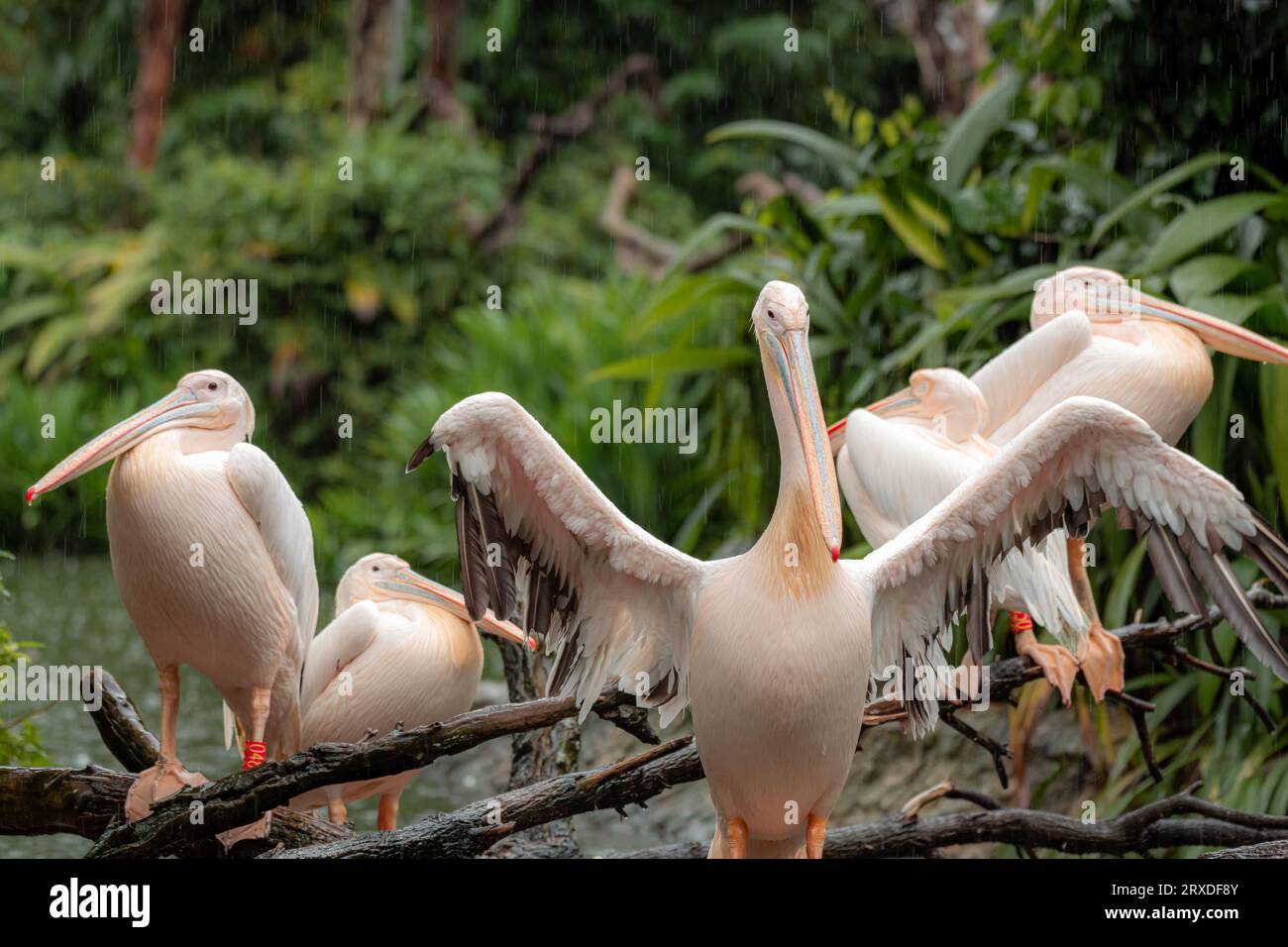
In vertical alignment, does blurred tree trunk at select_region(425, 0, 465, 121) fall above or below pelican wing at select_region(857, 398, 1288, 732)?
above

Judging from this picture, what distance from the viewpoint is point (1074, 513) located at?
2.46 metres

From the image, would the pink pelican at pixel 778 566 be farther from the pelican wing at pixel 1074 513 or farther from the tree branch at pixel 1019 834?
the tree branch at pixel 1019 834

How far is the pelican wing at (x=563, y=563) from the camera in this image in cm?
224

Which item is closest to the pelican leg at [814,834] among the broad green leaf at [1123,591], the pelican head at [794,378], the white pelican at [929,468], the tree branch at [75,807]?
the pelican head at [794,378]

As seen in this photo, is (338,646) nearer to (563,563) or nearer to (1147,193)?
(563,563)

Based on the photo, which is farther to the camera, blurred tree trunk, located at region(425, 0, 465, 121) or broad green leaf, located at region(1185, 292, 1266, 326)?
blurred tree trunk, located at region(425, 0, 465, 121)

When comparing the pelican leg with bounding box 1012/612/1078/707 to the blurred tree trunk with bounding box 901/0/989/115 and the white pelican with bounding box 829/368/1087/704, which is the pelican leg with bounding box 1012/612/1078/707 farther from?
the blurred tree trunk with bounding box 901/0/989/115

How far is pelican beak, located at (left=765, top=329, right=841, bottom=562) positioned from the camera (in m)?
2.18

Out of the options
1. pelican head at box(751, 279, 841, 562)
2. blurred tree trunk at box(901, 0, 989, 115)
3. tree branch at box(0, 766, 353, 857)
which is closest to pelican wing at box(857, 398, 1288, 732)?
pelican head at box(751, 279, 841, 562)

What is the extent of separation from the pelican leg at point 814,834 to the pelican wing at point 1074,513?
1.22 feet

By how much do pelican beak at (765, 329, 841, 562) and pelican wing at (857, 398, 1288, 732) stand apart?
266 mm

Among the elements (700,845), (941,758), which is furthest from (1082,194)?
(700,845)
